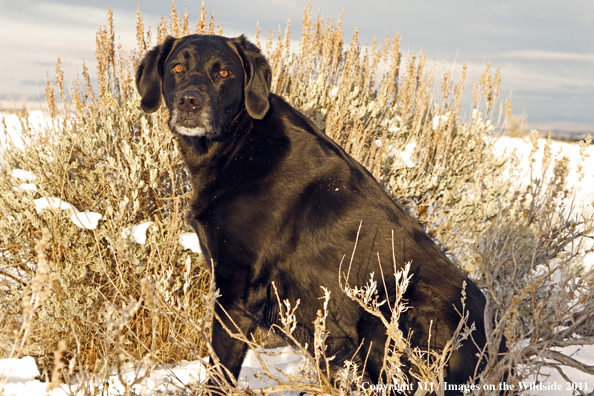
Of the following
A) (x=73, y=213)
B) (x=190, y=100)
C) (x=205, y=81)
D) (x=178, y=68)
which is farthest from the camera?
(x=73, y=213)

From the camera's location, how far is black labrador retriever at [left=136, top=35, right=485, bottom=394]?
6.81 feet

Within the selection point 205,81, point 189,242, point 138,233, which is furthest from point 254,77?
point 138,233

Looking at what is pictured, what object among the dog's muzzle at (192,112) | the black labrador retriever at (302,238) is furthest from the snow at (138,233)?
the dog's muzzle at (192,112)

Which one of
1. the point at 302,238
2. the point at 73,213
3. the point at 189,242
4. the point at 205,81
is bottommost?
the point at 189,242

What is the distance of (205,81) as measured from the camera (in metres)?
2.55

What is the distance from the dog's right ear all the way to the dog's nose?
36 centimetres

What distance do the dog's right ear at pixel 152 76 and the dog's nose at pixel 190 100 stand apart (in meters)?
0.36

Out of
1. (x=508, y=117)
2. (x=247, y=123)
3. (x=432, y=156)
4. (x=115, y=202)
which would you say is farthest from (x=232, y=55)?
(x=508, y=117)

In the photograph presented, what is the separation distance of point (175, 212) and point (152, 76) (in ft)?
2.90

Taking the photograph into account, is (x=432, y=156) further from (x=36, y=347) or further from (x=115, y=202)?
(x=36, y=347)

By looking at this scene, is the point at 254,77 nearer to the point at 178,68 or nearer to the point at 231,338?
the point at 178,68

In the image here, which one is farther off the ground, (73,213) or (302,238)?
(302,238)

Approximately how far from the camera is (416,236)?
2.22 metres

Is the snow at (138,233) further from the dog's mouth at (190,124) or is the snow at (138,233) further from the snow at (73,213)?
the dog's mouth at (190,124)
